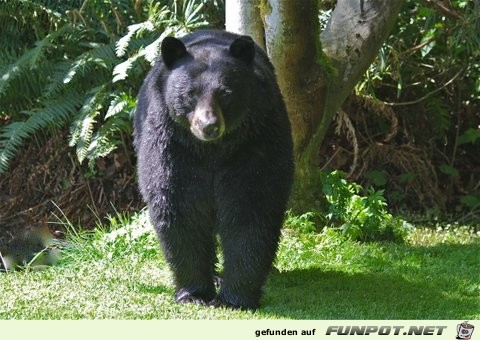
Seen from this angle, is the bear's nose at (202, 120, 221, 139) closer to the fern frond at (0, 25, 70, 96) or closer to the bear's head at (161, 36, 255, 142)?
the bear's head at (161, 36, 255, 142)

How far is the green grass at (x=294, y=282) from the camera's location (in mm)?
6398

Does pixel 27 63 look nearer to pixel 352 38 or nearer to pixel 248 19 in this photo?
pixel 248 19

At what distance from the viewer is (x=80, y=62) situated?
10.7 m

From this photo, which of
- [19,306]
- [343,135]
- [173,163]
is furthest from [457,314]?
[343,135]

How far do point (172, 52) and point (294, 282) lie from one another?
2311 mm

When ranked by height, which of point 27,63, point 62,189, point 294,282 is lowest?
point 62,189

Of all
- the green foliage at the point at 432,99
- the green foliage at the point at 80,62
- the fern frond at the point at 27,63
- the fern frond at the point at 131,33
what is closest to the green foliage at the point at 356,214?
the green foliage at the point at 432,99

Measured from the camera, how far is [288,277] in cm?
757

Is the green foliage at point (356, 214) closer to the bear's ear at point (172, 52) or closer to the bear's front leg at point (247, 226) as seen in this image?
the bear's front leg at point (247, 226)

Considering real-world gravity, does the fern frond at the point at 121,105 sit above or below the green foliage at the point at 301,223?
above

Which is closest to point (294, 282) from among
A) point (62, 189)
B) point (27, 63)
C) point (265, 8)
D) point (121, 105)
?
point (265, 8)

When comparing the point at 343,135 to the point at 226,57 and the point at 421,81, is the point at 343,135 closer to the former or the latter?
the point at 421,81
